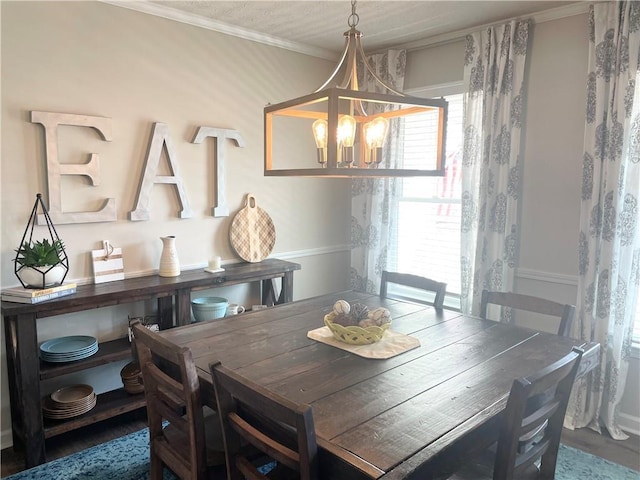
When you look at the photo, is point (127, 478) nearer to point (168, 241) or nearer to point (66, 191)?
point (168, 241)

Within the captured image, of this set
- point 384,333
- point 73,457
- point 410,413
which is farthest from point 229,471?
point 73,457

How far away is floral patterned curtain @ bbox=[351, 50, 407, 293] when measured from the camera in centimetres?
391

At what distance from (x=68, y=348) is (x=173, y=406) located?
49.9 inches

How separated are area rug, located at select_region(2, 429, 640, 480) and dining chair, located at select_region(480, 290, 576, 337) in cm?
77

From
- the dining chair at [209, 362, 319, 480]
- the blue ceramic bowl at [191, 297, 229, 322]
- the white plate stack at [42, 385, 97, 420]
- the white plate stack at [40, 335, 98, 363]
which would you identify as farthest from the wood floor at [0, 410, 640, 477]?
the dining chair at [209, 362, 319, 480]

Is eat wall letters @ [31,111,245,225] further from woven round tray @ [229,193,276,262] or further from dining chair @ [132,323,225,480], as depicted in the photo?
dining chair @ [132,323,225,480]

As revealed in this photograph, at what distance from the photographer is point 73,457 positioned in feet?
8.33

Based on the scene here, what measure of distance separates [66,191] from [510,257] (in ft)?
9.56

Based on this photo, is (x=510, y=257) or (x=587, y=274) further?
(x=510, y=257)

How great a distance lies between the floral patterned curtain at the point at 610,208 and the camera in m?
2.68

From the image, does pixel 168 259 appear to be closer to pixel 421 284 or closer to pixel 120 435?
pixel 120 435

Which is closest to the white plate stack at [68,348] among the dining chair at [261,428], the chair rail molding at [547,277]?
the dining chair at [261,428]

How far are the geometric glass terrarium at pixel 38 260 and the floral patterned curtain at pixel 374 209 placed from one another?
8.03 ft

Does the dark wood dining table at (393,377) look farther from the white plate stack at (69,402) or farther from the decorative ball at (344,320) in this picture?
the white plate stack at (69,402)
